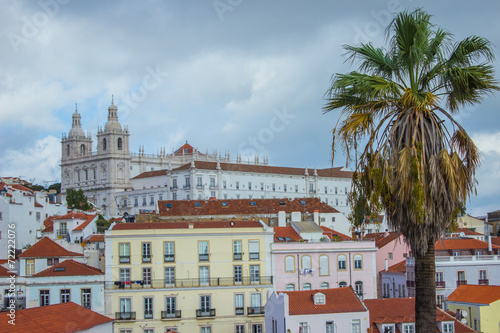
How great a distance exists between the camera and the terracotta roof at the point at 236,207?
69.5 meters

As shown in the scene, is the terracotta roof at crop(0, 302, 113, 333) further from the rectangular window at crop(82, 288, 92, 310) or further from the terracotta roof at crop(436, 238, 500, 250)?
the terracotta roof at crop(436, 238, 500, 250)

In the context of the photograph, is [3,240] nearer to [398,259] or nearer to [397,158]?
[398,259]

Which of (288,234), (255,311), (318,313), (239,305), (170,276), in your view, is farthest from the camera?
(288,234)

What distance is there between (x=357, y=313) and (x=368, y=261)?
12.4 metres

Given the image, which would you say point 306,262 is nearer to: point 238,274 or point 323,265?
point 323,265

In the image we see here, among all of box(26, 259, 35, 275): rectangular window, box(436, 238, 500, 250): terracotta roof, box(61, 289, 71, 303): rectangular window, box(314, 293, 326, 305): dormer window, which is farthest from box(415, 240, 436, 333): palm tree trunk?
box(436, 238, 500, 250): terracotta roof

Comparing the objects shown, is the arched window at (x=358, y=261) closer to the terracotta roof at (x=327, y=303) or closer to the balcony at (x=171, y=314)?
the terracotta roof at (x=327, y=303)

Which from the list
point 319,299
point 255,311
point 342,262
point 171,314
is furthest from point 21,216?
point 319,299

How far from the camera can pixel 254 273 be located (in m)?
42.3

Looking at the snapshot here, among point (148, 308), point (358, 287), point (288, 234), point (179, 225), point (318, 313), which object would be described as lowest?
point (148, 308)

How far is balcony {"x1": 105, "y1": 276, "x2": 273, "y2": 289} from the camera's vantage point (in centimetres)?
4044

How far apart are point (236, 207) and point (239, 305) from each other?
108ft

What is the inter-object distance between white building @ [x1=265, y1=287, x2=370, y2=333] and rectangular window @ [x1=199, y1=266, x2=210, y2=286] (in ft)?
29.3

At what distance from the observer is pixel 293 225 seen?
53312 millimetres
